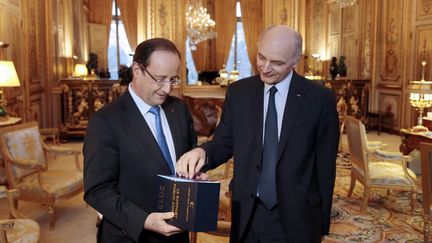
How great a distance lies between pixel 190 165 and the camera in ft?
4.68

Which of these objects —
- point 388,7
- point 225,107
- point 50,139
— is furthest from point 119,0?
point 225,107

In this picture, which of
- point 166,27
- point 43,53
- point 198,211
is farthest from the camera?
point 166,27

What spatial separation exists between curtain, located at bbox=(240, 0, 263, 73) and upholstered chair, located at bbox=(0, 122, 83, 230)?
423 inches

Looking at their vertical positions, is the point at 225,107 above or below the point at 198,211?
above

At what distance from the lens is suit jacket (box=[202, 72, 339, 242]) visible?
170 centimetres

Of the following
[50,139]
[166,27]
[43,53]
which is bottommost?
[50,139]

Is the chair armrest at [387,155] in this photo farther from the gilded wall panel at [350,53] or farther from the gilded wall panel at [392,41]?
the gilded wall panel at [350,53]

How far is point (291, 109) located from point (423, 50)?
826 centimetres

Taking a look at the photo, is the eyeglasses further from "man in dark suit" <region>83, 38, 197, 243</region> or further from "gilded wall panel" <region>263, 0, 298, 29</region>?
"gilded wall panel" <region>263, 0, 298, 29</region>

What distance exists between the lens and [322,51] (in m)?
12.8

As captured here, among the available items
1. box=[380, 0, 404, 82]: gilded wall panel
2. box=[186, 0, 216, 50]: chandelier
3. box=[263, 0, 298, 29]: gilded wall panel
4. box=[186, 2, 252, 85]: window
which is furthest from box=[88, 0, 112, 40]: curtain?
box=[380, 0, 404, 82]: gilded wall panel

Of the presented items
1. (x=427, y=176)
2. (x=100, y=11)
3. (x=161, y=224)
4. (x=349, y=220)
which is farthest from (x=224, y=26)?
(x=161, y=224)

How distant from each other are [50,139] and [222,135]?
7620mm

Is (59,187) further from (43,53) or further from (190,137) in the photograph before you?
(43,53)
